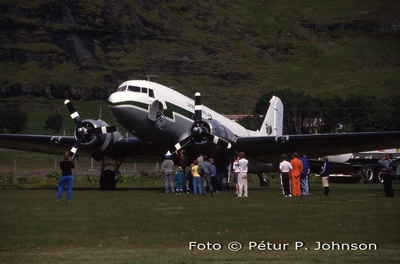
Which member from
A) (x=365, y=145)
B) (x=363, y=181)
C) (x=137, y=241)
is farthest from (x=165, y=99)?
(x=363, y=181)

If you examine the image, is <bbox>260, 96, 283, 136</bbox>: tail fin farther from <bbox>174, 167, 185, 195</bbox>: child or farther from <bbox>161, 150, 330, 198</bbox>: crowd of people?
<bbox>174, 167, 185, 195</bbox>: child

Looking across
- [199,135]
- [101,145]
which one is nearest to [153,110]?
[199,135]

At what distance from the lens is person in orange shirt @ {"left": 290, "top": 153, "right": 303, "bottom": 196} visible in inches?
1496

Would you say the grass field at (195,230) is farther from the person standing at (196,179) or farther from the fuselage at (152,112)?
the fuselage at (152,112)

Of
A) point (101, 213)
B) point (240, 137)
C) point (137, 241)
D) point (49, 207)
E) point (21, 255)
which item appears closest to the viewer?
point (21, 255)

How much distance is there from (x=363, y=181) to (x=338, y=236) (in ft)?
148

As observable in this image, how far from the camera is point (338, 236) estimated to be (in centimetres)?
2283

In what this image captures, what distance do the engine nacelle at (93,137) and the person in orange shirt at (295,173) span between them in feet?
34.4

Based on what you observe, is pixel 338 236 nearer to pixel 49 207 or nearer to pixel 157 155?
pixel 49 207

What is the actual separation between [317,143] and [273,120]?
1152 cm

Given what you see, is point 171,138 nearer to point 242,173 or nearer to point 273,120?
point 242,173

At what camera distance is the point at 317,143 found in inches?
1726

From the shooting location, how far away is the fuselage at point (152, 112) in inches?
1593

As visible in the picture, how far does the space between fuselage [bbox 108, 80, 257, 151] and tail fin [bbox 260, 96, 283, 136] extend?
11480mm
